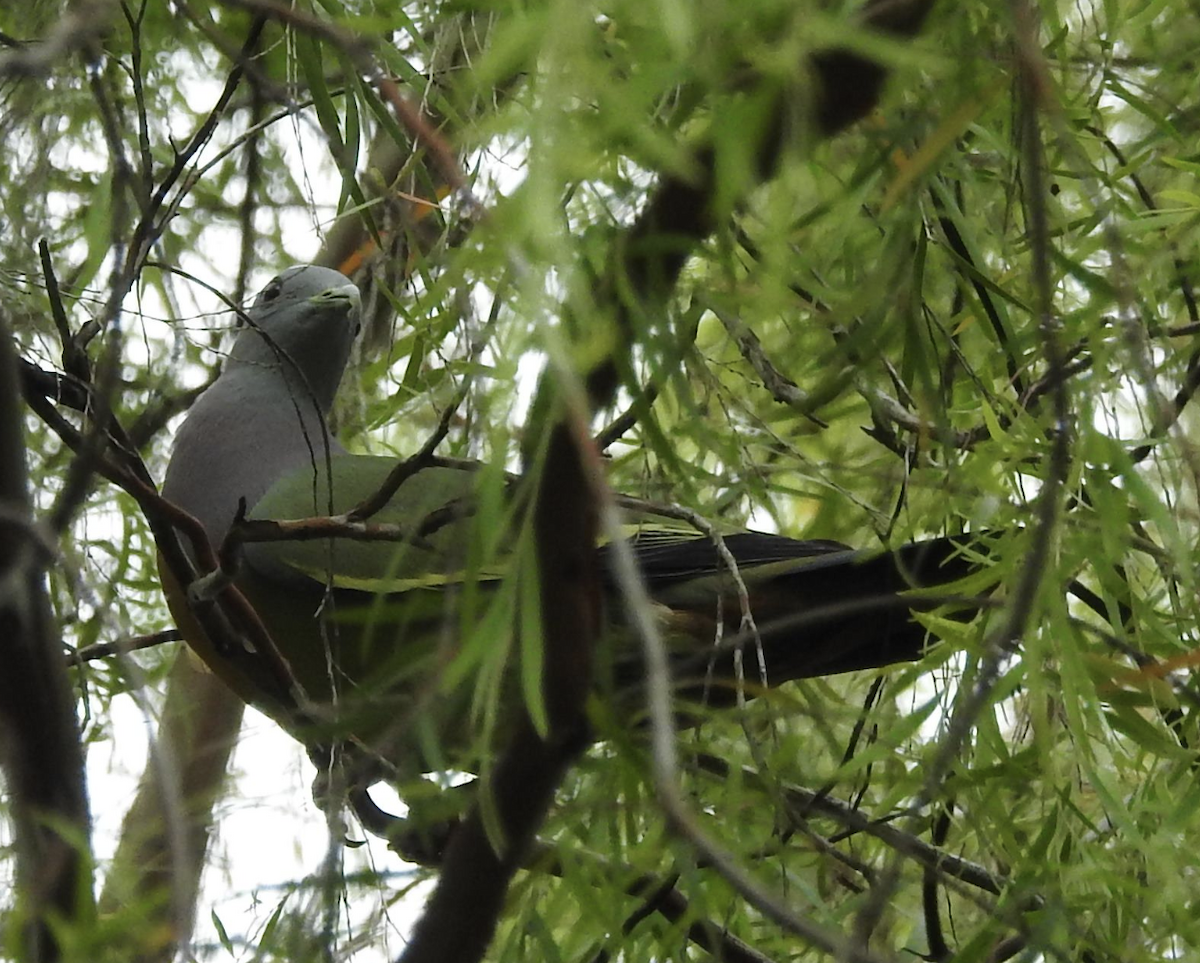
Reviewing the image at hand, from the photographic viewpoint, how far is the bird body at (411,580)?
0.91 m

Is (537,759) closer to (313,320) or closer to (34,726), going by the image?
(34,726)

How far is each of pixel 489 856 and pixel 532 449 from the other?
29 centimetres

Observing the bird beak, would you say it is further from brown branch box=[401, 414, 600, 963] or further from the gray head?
brown branch box=[401, 414, 600, 963]

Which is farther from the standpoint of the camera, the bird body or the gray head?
the gray head

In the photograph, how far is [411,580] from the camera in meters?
1.26

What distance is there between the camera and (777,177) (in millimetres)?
748

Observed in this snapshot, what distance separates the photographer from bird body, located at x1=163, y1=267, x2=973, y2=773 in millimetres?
906

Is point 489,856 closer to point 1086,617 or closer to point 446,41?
point 446,41

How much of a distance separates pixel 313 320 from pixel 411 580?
87cm

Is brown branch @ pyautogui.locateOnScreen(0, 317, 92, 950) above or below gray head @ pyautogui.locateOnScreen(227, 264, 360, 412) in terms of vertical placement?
below

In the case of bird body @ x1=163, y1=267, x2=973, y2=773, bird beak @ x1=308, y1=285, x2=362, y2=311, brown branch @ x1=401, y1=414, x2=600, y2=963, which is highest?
bird beak @ x1=308, y1=285, x2=362, y2=311

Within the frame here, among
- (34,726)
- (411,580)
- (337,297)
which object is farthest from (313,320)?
(34,726)

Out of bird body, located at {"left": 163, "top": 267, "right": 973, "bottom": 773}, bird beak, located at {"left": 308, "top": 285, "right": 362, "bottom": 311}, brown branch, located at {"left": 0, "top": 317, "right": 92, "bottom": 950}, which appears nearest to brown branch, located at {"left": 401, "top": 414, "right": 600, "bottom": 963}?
bird body, located at {"left": 163, "top": 267, "right": 973, "bottom": 773}

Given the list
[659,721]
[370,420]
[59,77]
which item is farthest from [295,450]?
[659,721]
